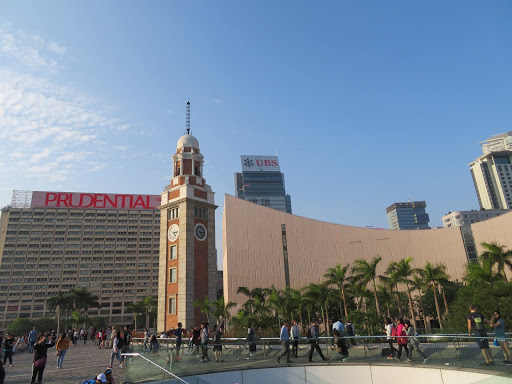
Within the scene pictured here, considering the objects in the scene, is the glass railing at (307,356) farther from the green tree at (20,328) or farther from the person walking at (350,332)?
the green tree at (20,328)

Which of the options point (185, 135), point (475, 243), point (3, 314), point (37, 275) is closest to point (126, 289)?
point (37, 275)

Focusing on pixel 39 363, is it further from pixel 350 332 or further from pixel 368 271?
pixel 368 271

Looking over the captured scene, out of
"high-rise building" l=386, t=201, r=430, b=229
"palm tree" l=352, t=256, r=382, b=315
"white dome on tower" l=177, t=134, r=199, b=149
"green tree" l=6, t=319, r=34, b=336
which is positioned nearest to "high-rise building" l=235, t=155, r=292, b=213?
"high-rise building" l=386, t=201, r=430, b=229

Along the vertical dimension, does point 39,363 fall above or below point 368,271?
below

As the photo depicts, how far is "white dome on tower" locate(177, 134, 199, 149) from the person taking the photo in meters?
37.1

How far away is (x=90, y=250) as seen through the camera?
95375 mm

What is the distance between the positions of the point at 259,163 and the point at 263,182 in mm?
10452

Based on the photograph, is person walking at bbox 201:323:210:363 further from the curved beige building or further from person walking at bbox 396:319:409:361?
the curved beige building

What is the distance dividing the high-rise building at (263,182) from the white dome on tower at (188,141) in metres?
114

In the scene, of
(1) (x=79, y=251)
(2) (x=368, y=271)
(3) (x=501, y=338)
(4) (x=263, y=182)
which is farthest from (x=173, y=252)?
(4) (x=263, y=182)

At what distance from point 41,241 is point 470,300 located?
97031mm

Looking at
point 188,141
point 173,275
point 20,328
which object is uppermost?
point 188,141

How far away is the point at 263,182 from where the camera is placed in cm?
15662

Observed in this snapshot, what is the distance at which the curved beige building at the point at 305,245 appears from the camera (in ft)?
155
